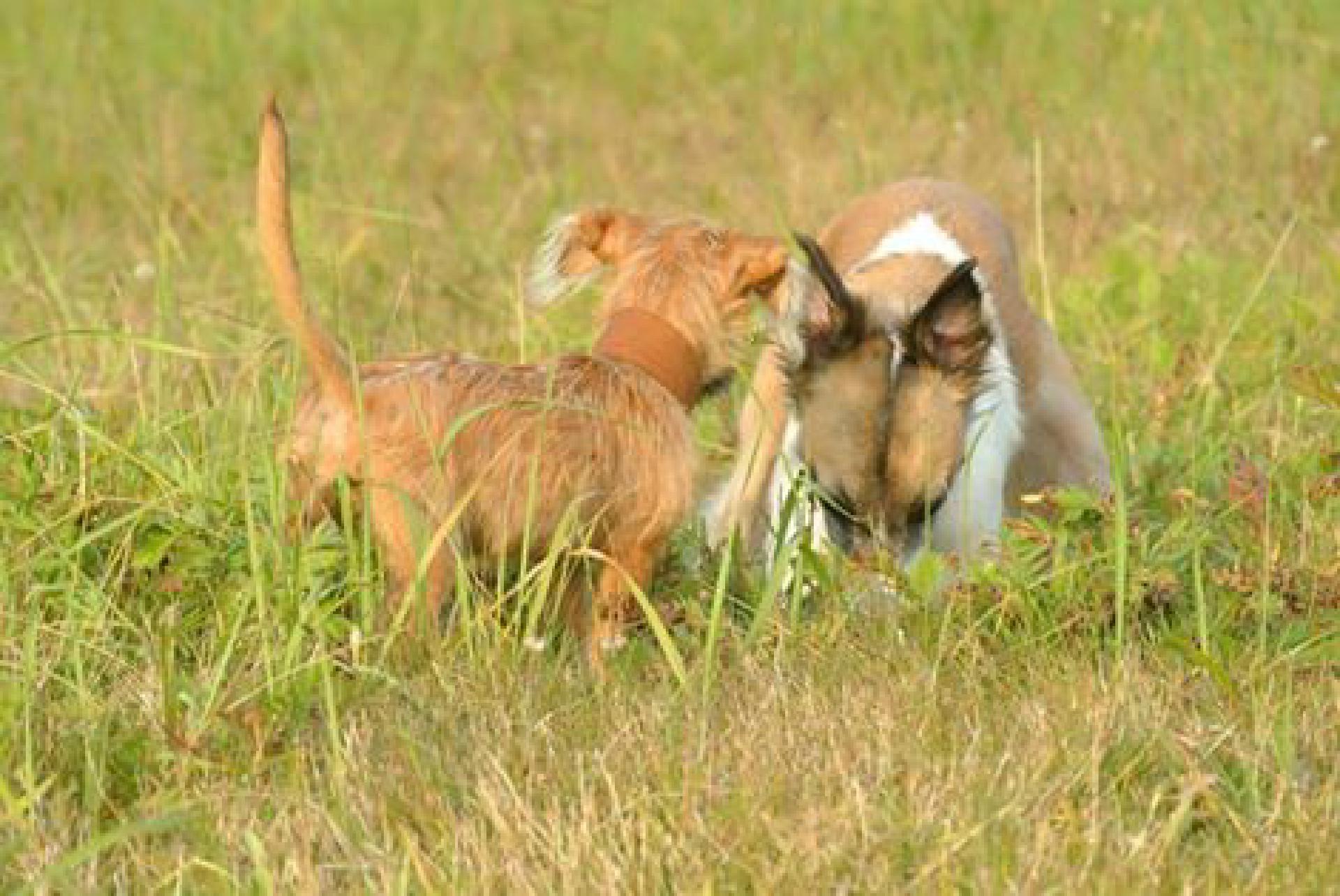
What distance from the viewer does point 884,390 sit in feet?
18.4

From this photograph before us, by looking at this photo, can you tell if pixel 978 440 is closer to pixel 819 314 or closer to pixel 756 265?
pixel 819 314

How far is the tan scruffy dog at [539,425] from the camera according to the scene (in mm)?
4820

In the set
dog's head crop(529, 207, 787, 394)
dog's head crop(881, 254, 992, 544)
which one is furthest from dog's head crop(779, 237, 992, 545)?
dog's head crop(529, 207, 787, 394)

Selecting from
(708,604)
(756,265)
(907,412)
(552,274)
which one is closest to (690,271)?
(756,265)

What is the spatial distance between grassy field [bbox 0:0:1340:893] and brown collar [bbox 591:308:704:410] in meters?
0.40

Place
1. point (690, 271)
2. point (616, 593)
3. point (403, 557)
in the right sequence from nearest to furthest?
point (403, 557) < point (616, 593) < point (690, 271)

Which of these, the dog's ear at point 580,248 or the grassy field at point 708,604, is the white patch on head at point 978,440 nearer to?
the grassy field at point 708,604

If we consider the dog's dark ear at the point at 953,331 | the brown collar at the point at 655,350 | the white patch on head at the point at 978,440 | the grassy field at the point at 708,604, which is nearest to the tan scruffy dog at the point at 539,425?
the brown collar at the point at 655,350

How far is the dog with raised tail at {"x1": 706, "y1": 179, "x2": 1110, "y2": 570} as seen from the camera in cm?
555

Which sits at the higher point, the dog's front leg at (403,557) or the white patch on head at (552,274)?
the white patch on head at (552,274)

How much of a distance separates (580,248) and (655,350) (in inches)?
18.1

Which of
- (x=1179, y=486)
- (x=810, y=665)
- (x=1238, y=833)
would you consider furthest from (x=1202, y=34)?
(x=1238, y=833)

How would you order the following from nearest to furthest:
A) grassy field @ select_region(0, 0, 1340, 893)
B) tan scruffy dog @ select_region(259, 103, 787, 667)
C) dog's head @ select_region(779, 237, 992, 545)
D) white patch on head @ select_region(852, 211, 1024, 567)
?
1. grassy field @ select_region(0, 0, 1340, 893)
2. tan scruffy dog @ select_region(259, 103, 787, 667)
3. dog's head @ select_region(779, 237, 992, 545)
4. white patch on head @ select_region(852, 211, 1024, 567)

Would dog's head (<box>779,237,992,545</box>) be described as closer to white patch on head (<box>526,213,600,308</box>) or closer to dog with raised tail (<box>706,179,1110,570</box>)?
dog with raised tail (<box>706,179,1110,570</box>)
